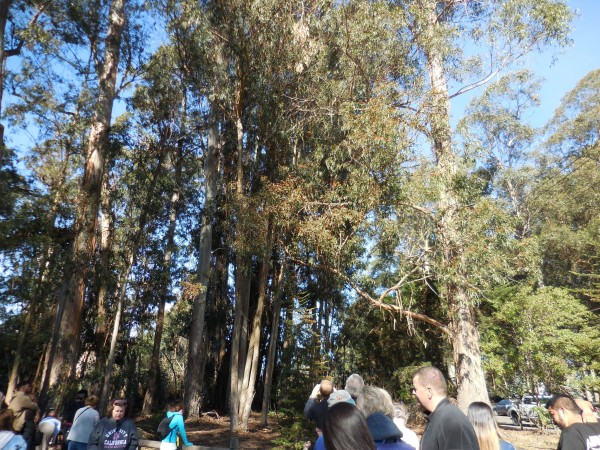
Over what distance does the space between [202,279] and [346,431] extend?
14.3 meters

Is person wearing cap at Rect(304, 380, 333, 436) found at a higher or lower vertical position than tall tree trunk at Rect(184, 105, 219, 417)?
lower

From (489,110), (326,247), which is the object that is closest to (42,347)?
(326,247)

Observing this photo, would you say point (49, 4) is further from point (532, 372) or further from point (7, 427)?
point (532, 372)

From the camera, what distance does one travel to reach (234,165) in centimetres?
1742

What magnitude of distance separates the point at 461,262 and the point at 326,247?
3290 millimetres

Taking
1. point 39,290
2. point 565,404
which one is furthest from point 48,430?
point 39,290

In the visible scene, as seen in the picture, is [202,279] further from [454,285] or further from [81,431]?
[81,431]

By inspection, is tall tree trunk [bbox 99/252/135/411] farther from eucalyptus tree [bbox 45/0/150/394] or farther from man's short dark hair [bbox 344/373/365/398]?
man's short dark hair [bbox 344/373/365/398]

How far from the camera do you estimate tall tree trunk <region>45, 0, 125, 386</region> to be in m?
10.2

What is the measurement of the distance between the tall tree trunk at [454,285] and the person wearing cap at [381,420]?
7.64 metres

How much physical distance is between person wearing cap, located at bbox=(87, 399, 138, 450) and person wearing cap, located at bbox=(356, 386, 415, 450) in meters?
2.58

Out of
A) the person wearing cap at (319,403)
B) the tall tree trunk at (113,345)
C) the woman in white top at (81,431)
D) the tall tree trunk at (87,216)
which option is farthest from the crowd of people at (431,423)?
the tall tree trunk at (113,345)

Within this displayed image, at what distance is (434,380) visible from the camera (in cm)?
232

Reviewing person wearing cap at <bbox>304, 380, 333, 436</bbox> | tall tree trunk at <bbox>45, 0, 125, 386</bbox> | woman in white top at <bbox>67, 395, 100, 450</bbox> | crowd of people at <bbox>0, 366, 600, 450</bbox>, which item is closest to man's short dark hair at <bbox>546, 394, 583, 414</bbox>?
crowd of people at <bbox>0, 366, 600, 450</bbox>
